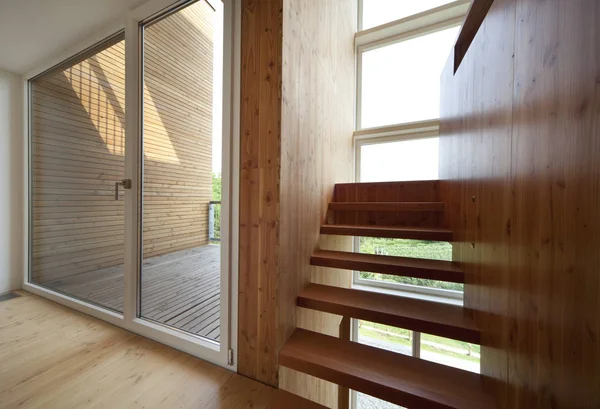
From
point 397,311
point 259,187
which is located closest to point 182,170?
point 259,187

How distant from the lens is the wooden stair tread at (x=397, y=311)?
1164 mm

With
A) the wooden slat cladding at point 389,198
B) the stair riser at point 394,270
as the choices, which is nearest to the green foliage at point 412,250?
the wooden slat cladding at point 389,198

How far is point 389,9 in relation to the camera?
11.1 feet

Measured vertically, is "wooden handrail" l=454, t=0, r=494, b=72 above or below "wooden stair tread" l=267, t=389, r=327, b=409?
above

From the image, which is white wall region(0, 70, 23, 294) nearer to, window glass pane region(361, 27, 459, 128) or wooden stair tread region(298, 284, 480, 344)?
wooden stair tread region(298, 284, 480, 344)

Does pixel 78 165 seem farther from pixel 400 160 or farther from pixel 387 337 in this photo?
pixel 387 337

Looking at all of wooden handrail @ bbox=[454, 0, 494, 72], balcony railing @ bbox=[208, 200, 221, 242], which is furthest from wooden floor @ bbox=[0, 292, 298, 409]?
wooden handrail @ bbox=[454, 0, 494, 72]

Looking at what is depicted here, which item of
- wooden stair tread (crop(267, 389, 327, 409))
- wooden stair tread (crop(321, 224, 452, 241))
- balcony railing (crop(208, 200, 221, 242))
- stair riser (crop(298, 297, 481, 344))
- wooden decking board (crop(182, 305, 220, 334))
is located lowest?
wooden stair tread (crop(267, 389, 327, 409))

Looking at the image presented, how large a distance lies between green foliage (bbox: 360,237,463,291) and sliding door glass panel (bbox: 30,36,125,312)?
2732 millimetres

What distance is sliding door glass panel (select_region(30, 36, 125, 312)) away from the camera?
1.90m

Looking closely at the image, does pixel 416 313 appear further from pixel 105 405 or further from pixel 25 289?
pixel 25 289

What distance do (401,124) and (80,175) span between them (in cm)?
379

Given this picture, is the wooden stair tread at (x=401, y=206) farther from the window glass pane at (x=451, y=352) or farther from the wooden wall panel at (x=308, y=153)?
the window glass pane at (x=451, y=352)

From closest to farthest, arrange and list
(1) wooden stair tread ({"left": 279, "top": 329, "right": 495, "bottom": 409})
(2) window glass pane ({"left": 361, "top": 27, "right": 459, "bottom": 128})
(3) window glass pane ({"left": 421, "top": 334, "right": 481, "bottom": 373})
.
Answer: (1) wooden stair tread ({"left": 279, "top": 329, "right": 495, "bottom": 409}), (3) window glass pane ({"left": 421, "top": 334, "right": 481, "bottom": 373}), (2) window glass pane ({"left": 361, "top": 27, "right": 459, "bottom": 128})
